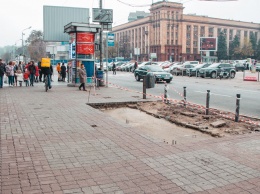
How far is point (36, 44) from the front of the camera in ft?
286

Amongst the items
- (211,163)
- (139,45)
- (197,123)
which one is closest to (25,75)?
(197,123)

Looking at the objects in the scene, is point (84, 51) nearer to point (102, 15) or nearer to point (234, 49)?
point (102, 15)

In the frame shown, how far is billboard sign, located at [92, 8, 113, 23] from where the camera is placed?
21.2 metres

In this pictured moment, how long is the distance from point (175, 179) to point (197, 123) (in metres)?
5.09

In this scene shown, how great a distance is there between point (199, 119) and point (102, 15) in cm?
1323

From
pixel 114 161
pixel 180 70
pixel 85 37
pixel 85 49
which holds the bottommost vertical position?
pixel 114 161

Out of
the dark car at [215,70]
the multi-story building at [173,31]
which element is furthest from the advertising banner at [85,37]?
the multi-story building at [173,31]

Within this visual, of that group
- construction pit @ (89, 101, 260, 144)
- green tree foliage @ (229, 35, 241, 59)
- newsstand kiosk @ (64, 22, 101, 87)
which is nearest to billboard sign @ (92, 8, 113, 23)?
newsstand kiosk @ (64, 22, 101, 87)

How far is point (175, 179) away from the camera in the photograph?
5090mm

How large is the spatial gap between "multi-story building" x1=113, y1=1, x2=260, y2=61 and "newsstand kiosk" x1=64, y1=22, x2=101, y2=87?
7517cm

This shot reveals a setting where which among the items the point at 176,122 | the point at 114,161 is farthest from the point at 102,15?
the point at 114,161

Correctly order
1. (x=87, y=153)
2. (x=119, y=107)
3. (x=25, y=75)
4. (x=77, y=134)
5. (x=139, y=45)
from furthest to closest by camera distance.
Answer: (x=139, y=45), (x=25, y=75), (x=119, y=107), (x=77, y=134), (x=87, y=153)

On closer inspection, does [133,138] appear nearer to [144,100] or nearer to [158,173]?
[158,173]

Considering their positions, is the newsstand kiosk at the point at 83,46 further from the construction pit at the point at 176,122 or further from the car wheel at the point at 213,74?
the car wheel at the point at 213,74
